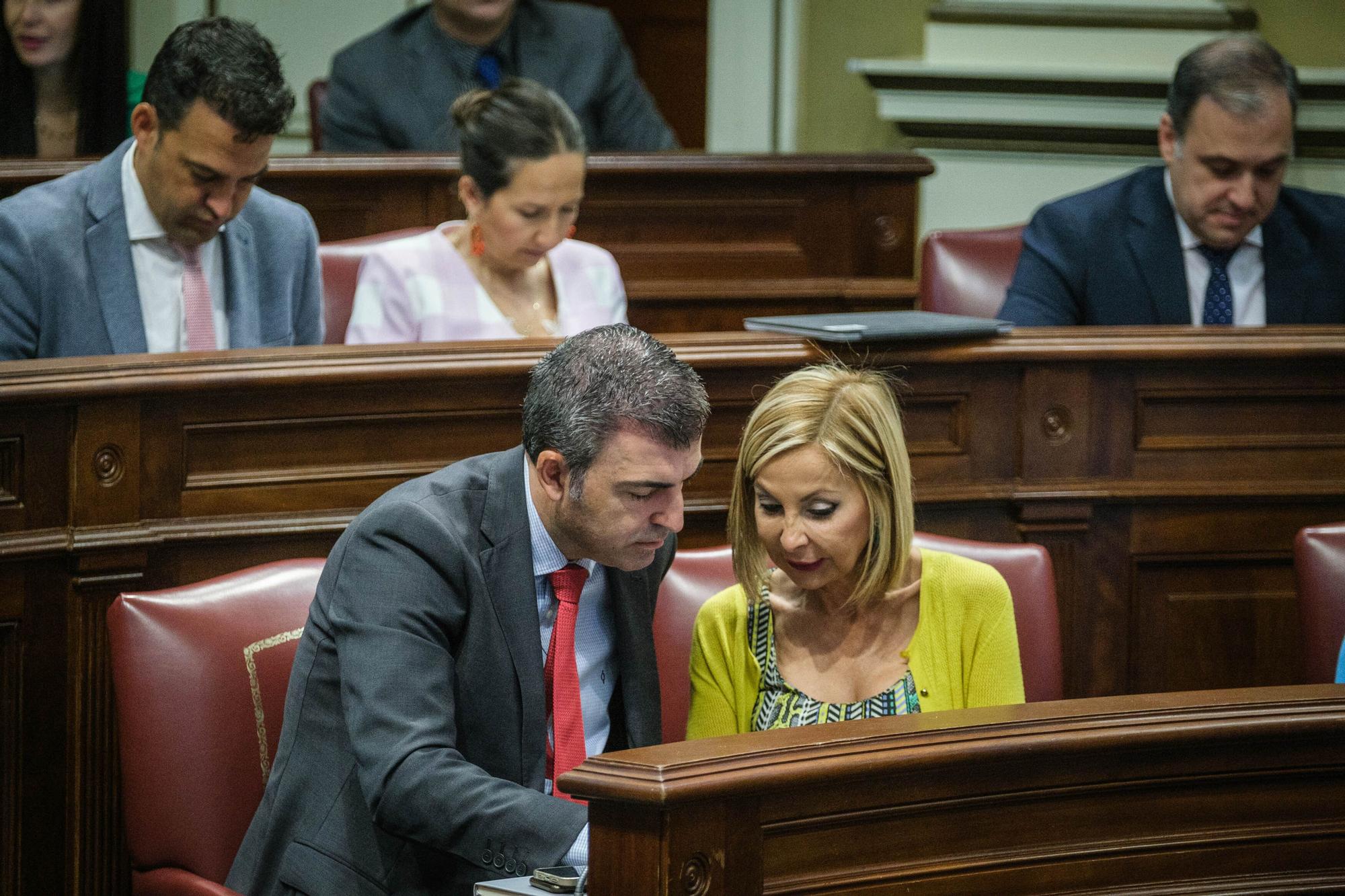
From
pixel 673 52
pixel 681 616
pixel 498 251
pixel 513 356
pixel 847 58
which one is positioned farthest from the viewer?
pixel 673 52

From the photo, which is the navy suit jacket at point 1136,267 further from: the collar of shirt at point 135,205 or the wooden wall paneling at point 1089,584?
the collar of shirt at point 135,205

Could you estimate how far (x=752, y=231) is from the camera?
3777mm

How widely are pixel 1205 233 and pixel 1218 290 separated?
0.35 ft

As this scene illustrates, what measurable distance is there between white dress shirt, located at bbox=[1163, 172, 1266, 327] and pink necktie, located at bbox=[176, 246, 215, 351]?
1.71 metres

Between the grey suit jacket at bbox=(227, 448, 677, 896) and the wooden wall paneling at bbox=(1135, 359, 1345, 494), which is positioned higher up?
the wooden wall paneling at bbox=(1135, 359, 1345, 494)

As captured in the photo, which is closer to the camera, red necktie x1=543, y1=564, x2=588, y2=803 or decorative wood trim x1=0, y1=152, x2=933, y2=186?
red necktie x1=543, y1=564, x2=588, y2=803

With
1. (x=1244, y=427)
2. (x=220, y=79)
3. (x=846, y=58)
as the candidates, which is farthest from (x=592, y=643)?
(x=846, y=58)

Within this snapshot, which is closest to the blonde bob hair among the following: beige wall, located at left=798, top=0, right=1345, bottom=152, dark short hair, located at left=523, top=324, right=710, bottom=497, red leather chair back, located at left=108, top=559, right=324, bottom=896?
dark short hair, located at left=523, top=324, right=710, bottom=497

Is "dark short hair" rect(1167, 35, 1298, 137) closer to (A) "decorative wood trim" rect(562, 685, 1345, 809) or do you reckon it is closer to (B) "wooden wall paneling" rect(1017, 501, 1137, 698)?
(B) "wooden wall paneling" rect(1017, 501, 1137, 698)

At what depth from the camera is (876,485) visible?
1.96 metres

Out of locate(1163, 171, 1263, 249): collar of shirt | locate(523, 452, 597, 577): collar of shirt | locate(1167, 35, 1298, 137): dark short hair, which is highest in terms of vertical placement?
locate(1167, 35, 1298, 137): dark short hair

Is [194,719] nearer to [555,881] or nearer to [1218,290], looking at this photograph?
[555,881]

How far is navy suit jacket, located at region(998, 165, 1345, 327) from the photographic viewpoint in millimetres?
3016

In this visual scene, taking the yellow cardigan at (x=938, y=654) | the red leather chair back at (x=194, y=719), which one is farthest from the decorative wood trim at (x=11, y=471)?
the yellow cardigan at (x=938, y=654)
